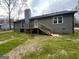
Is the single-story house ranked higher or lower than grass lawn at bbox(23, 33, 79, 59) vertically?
higher

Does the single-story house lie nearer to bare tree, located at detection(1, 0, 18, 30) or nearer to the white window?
the white window

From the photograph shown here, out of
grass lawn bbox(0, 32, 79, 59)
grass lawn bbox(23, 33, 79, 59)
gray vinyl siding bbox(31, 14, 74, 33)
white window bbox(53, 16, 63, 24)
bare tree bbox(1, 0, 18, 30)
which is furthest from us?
bare tree bbox(1, 0, 18, 30)

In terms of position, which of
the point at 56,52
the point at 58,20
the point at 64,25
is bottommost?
the point at 56,52

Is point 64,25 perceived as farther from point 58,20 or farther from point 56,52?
point 56,52

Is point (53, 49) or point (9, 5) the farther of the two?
point (9, 5)

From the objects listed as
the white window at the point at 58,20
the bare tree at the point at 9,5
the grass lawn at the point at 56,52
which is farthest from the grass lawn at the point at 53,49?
the bare tree at the point at 9,5

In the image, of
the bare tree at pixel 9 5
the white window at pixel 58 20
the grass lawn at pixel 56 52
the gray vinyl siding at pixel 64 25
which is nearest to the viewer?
the grass lawn at pixel 56 52

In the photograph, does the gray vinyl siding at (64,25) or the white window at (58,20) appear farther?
the white window at (58,20)

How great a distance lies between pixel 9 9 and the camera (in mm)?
42000

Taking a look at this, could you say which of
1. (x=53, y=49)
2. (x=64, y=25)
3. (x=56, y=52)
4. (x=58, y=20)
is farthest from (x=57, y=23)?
(x=56, y=52)

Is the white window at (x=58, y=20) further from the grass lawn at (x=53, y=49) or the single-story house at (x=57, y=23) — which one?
the grass lawn at (x=53, y=49)

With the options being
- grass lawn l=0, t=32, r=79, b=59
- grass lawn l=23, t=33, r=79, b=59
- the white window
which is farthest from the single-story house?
grass lawn l=23, t=33, r=79, b=59

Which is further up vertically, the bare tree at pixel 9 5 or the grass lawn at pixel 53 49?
the bare tree at pixel 9 5

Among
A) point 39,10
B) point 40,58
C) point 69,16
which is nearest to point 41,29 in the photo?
point 69,16
